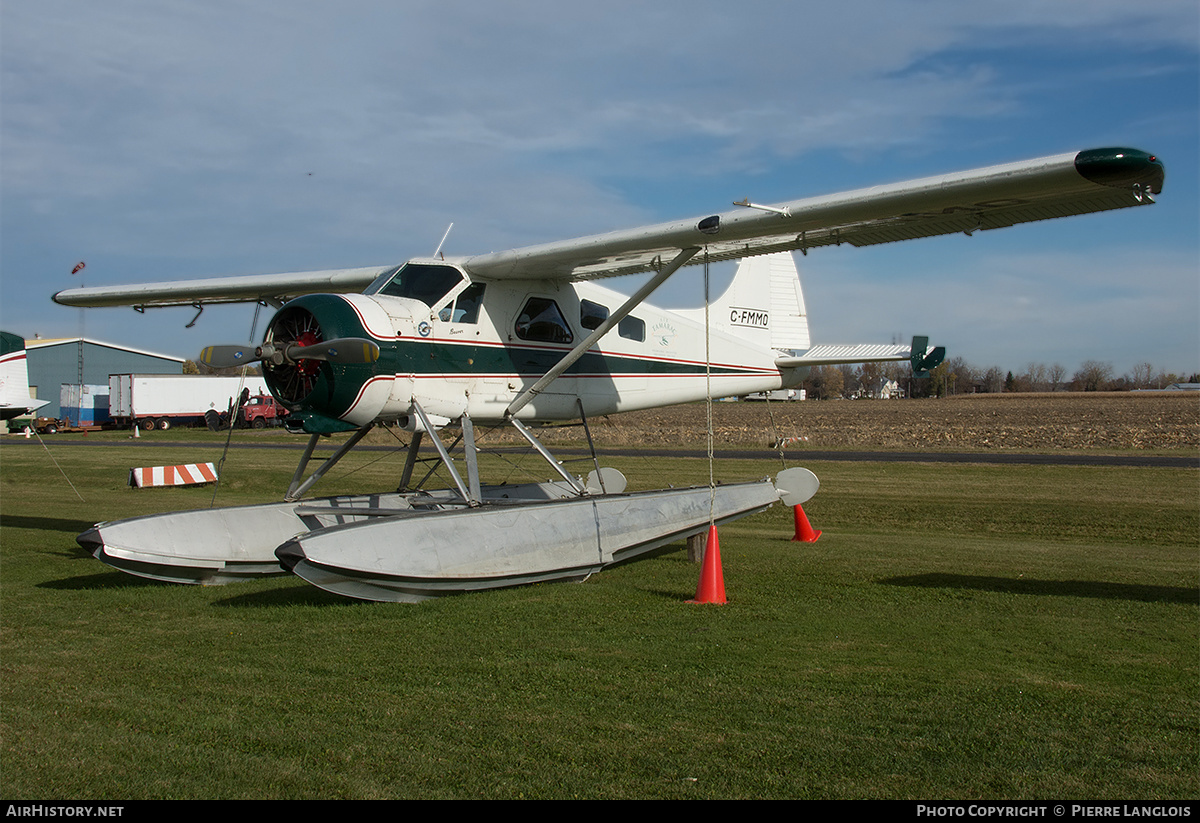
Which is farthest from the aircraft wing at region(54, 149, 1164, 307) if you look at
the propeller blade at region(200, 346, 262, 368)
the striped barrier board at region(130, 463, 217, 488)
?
the striped barrier board at region(130, 463, 217, 488)

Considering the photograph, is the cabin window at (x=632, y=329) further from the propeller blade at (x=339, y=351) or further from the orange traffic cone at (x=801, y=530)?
the propeller blade at (x=339, y=351)

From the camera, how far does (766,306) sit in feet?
48.2

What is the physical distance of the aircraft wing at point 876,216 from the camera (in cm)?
715

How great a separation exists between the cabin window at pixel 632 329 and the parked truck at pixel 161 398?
4252 cm

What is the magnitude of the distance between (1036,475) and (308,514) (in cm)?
1727

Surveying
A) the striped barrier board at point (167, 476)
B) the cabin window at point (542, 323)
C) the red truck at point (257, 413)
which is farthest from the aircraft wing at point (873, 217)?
the red truck at point (257, 413)

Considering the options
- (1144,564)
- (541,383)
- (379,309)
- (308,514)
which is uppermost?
(379,309)

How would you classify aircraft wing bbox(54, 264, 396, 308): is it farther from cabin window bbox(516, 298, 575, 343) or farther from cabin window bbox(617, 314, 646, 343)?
cabin window bbox(617, 314, 646, 343)

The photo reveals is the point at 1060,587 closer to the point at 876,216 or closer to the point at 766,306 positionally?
the point at 876,216

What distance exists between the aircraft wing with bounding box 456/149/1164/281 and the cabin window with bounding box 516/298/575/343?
Result: 40 centimetres
